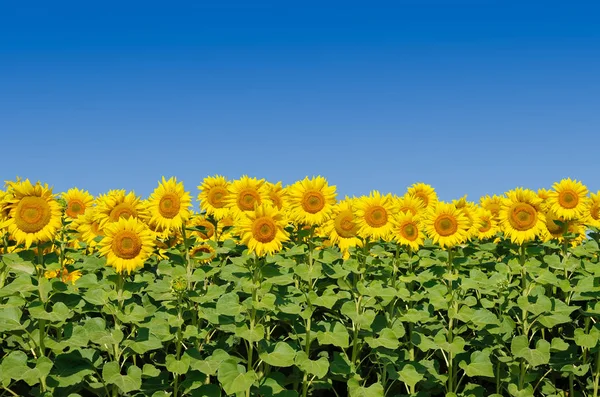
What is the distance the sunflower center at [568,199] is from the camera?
11.4 metres

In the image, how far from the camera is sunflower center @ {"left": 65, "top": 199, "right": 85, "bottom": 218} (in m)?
12.6

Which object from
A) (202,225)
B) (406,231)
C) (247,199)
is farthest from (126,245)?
(406,231)

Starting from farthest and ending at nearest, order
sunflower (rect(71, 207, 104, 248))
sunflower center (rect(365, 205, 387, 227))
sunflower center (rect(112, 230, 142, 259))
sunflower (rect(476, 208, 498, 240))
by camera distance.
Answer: sunflower (rect(476, 208, 498, 240)) → sunflower (rect(71, 207, 104, 248)) → sunflower center (rect(365, 205, 387, 227)) → sunflower center (rect(112, 230, 142, 259))

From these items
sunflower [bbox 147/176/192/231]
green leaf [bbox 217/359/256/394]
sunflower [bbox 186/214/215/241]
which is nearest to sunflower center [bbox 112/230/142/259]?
sunflower [bbox 147/176/192/231]

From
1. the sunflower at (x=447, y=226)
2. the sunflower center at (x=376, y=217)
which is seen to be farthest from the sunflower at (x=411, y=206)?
the sunflower center at (x=376, y=217)

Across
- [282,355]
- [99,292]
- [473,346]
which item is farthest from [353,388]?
[99,292]

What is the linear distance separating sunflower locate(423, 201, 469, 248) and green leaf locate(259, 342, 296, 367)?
10.4ft

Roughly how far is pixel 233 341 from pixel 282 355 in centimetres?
142

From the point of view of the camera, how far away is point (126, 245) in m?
8.23

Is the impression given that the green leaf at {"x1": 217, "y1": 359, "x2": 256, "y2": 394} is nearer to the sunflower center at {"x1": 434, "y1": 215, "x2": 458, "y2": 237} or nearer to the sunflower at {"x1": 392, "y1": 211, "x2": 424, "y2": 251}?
the sunflower at {"x1": 392, "y1": 211, "x2": 424, "y2": 251}

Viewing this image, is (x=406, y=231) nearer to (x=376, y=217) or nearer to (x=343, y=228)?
(x=376, y=217)

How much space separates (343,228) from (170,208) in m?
2.64

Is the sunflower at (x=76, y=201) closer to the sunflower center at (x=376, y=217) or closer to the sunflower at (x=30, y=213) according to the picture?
the sunflower at (x=30, y=213)

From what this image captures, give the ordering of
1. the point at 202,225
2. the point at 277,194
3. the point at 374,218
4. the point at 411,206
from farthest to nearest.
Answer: the point at 202,225
the point at 411,206
the point at 277,194
the point at 374,218
